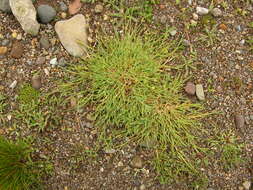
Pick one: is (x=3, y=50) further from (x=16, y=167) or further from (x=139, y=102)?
(x=139, y=102)

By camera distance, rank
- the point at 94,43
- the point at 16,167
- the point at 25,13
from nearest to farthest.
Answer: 1. the point at 16,167
2. the point at 25,13
3. the point at 94,43

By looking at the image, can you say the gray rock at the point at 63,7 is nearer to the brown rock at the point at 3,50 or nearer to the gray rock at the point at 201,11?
the brown rock at the point at 3,50

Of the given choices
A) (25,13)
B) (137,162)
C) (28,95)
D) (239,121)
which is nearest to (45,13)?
(25,13)

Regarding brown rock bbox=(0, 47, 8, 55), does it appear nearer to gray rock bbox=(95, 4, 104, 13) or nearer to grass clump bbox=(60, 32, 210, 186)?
grass clump bbox=(60, 32, 210, 186)

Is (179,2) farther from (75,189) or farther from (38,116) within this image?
(75,189)

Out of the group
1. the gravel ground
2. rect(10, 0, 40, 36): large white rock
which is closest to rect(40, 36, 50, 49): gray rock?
the gravel ground

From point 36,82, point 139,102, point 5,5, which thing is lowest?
point 139,102

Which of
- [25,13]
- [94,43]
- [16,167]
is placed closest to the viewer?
[16,167]
